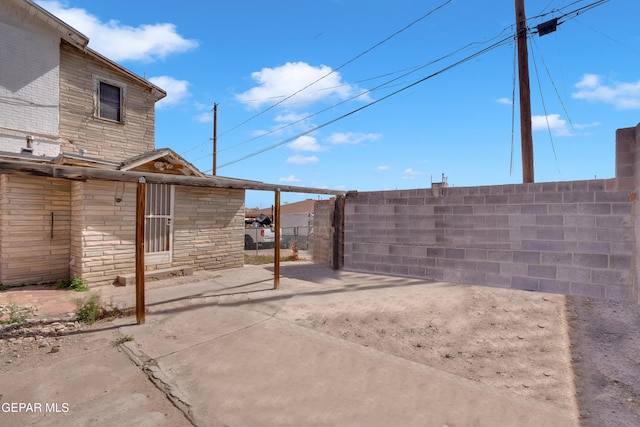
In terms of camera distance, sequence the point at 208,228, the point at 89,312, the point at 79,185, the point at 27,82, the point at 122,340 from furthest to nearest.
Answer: the point at 208,228
the point at 27,82
the point at 79,185
the point at 89,312
the point at 122,340

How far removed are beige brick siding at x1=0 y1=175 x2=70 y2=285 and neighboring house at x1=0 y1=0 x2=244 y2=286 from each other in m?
0.02

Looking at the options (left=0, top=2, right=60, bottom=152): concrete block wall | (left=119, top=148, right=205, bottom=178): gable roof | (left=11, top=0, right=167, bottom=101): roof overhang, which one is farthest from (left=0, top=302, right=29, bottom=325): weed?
(left=11, top=0, right=167, bottom=101): roof overhang

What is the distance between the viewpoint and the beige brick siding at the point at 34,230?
27.0ft

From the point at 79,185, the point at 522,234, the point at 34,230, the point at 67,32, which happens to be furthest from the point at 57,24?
the point at 522,234

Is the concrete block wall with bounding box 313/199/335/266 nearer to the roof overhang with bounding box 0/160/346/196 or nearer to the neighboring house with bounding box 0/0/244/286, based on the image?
the neighboring house with bounding box 0/0/244/286

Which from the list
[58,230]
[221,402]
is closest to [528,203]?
[221,402]

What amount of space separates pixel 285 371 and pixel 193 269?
7.15 m

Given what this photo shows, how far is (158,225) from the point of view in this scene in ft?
32.0

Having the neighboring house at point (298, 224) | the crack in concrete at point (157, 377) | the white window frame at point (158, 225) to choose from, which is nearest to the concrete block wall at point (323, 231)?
the neighboring house at point (298, 224)

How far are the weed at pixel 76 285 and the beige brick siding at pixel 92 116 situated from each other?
4.02 metres

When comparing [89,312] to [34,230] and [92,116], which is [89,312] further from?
[92,116]

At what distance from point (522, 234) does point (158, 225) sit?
9016mm

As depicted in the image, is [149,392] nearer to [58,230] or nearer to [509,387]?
[509,387]

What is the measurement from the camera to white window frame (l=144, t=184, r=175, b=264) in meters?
9.55
